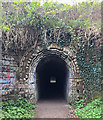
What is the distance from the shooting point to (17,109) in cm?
578

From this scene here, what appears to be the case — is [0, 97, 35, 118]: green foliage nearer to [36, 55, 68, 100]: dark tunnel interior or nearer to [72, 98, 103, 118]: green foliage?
[72, 98, 103, 118]: green foliage

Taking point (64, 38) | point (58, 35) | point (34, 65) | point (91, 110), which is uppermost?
point (58, 35)

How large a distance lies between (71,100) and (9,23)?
555 cm

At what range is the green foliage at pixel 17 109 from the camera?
5.35 m

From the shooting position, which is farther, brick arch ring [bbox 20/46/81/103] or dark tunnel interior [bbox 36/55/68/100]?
dark tunnel interior [bbox 36/55/68/100]

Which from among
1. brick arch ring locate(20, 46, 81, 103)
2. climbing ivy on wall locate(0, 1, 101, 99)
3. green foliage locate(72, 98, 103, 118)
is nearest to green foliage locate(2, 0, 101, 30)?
climbing ivy on wall locate(0, 1, 101, 99)

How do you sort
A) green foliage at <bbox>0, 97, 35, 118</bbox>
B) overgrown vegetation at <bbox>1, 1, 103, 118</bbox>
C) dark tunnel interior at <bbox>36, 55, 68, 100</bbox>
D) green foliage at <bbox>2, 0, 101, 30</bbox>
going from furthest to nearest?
dark tunnel interior at <bbox>36, 55, 68, 100</bbox>, green foliage at <bbox>2, 0, 101, 30</bbox>, overgrown vegetation at <bbox>1, 1, 103, 118</bbox>, green foliage at <bbox>0, 97, 35, 118</bbox>

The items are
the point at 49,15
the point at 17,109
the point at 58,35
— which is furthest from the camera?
the point at 49,15

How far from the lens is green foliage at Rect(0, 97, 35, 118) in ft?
17.6

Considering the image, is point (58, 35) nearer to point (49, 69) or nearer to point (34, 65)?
point (34, 65)

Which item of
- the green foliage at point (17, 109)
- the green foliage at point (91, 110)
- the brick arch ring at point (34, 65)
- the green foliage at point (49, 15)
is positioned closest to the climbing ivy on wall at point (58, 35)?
the green foliage at point (49, 15)

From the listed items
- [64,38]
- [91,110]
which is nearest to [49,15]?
[64,38]

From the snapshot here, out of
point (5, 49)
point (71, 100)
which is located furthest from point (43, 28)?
point (71, 100)

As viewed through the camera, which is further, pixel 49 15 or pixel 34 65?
pixel 49 15
